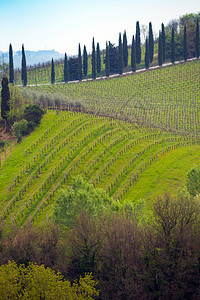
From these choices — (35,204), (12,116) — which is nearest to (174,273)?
(35,204)

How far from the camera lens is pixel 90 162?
6228 centimetres

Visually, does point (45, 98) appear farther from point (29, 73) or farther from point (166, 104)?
point (29, 73)

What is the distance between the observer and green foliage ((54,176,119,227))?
134 feet

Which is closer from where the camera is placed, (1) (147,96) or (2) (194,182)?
(2) (194,182)

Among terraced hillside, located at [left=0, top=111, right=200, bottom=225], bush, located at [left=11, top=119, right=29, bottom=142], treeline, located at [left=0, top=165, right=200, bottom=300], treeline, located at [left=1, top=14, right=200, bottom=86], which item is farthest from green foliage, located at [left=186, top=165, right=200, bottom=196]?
treeline, located at [left=1, top=14, right=200, bottom=86]

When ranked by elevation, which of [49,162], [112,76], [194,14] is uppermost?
[194,14]

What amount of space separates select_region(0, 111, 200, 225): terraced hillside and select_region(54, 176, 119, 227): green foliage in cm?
713

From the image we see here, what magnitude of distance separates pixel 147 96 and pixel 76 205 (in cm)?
7919

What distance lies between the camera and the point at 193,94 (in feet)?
375

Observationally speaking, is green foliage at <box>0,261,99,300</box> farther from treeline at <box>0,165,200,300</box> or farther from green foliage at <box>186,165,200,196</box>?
green foliage at <box>186,165,200,196</box>

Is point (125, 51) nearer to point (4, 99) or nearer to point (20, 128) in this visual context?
point (4, 99)

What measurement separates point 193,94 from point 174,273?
92126mm

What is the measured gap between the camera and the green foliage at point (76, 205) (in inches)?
1612

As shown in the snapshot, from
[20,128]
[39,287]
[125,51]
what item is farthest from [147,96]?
[39,287]
